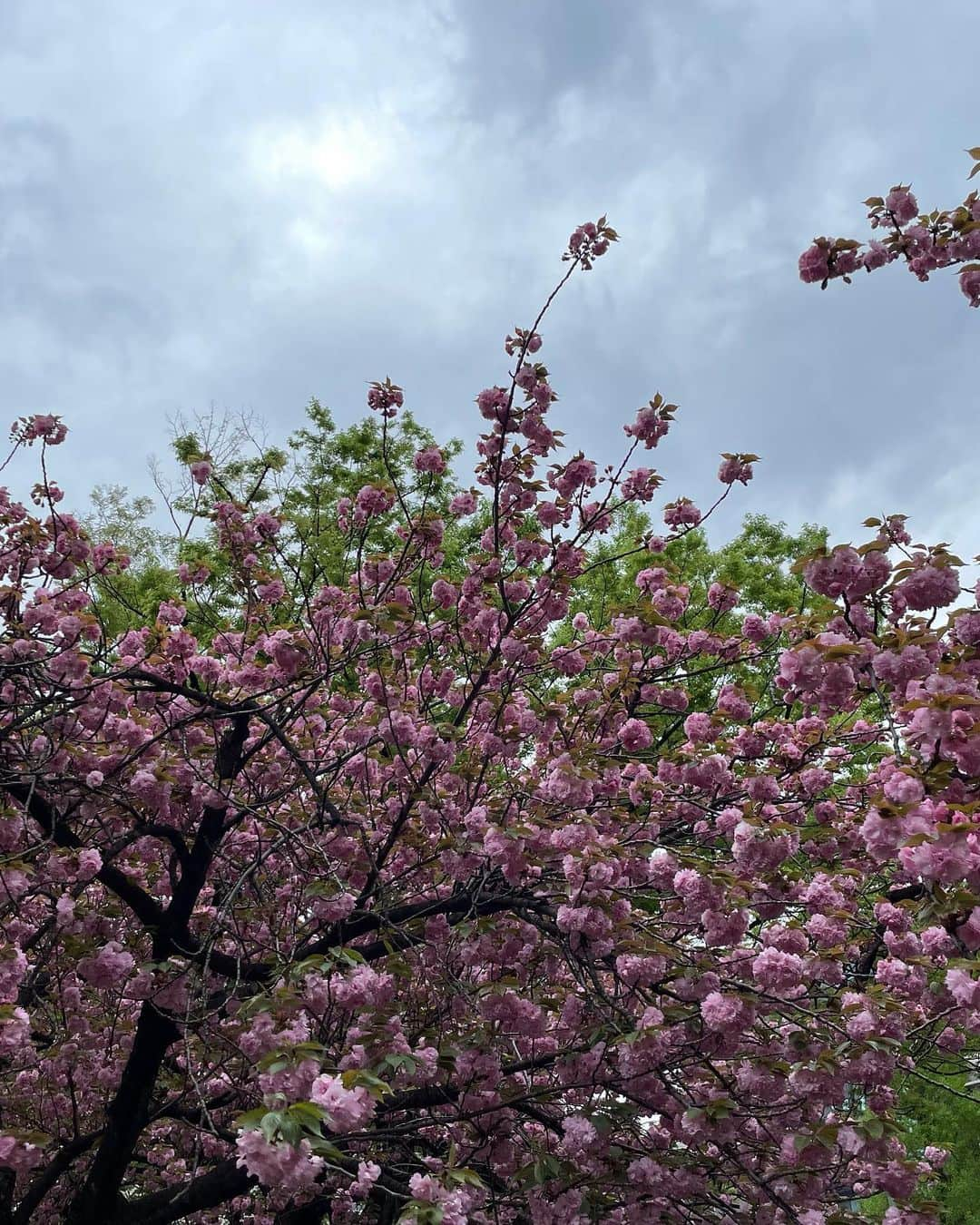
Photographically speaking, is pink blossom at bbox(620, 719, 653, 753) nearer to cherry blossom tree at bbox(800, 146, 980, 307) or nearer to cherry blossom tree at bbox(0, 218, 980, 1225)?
cherry blossom tree at bbox(0, 218, 980, 1225)

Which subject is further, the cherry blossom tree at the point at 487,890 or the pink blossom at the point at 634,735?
the pink blossom at the point at 634,735

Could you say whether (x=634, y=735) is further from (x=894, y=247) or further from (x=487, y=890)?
(x=894, y=247)

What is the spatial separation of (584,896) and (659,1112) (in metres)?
0.99

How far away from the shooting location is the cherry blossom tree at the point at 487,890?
3.12m

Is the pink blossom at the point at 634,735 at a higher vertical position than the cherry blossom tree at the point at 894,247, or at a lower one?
lower

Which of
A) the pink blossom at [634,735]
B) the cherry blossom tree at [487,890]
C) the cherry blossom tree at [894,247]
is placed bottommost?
the cherry blossom tree at [487,890]

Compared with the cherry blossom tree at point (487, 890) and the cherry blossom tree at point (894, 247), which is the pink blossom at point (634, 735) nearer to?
the cherry blossom tree at point (487, 890)

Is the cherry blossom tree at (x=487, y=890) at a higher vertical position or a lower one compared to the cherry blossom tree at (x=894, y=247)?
lower

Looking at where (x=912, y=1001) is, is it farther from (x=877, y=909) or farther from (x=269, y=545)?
(x=269, y=545)

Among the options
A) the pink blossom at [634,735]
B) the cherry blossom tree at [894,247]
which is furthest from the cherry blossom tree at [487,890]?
the cherry blossom tree at [894,247]

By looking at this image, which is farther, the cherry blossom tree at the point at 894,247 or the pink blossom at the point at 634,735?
the pink blossom at the point at 634,735

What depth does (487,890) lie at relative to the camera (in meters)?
4.50

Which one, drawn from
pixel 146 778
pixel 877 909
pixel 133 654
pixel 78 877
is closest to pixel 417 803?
pixel 146 778

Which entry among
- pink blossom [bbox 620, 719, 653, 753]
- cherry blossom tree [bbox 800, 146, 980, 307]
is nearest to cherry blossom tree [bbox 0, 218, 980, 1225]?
pink blossom [bbox 620, 719, 653, 753]
